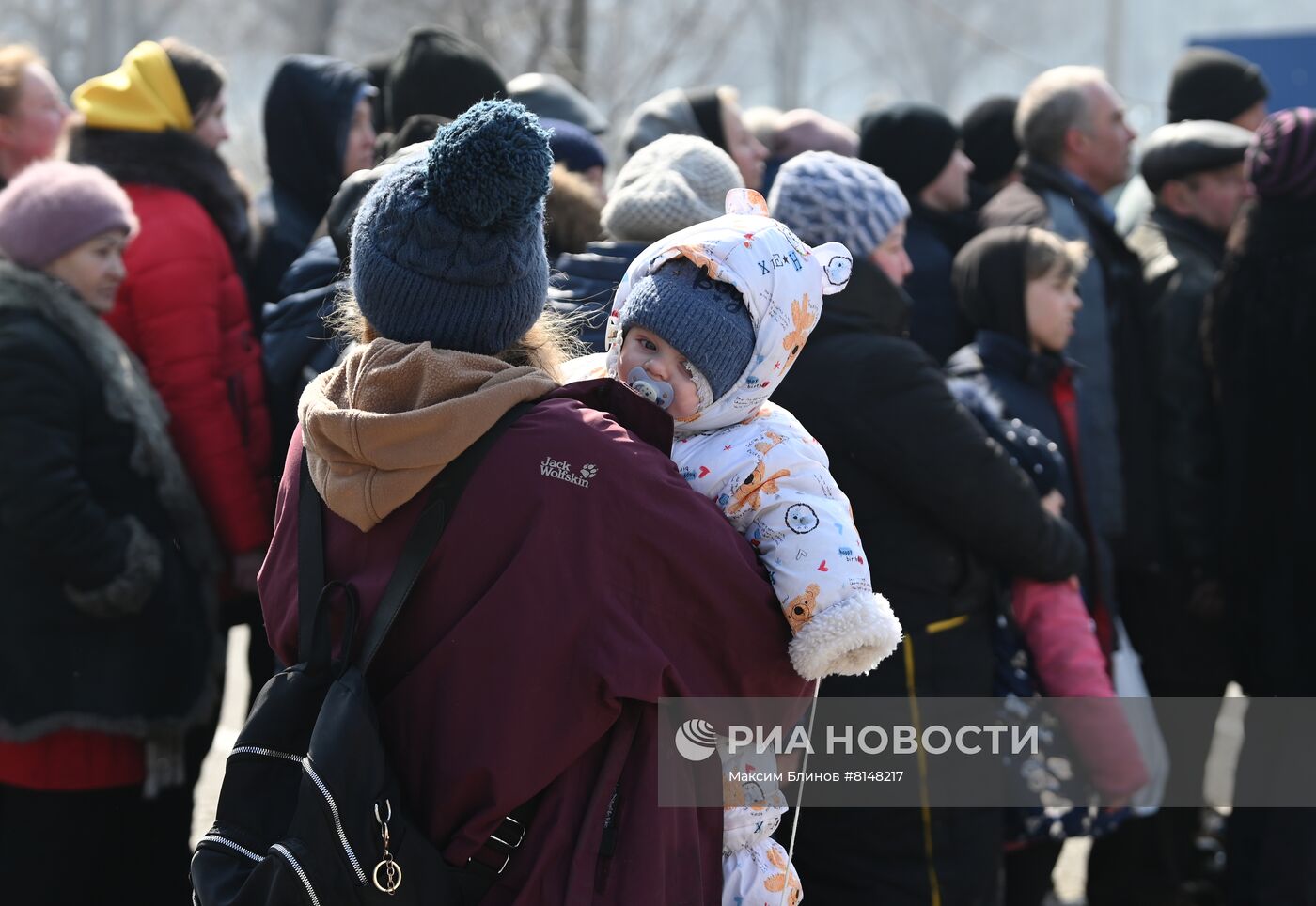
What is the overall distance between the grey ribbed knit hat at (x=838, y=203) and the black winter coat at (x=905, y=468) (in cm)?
14

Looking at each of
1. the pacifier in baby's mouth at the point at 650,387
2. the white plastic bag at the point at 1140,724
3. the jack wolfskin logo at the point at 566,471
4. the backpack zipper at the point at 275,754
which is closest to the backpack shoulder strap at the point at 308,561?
the backpack zipper at the point at 275,754

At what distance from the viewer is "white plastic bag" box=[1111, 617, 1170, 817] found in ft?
12.3

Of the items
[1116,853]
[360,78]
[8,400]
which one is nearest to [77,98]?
[360,78]

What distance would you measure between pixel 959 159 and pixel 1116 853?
98.7 inches

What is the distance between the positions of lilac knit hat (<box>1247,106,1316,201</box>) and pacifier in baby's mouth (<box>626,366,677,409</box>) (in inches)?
114

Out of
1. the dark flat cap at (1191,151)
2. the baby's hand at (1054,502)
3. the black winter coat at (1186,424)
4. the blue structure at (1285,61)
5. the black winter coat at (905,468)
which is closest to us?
the black winter coat at (905,468)

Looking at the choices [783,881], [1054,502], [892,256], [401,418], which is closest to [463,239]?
[401,418]

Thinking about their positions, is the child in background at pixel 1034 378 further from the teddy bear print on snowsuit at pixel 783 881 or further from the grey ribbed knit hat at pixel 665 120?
the grey ribbed knit hat at pixel 665 120

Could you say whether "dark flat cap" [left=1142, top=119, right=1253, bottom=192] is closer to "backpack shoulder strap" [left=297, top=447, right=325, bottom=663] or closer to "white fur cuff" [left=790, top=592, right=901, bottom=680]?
"white fur cuff" [left=790, top=592, right=901, bottom=680]

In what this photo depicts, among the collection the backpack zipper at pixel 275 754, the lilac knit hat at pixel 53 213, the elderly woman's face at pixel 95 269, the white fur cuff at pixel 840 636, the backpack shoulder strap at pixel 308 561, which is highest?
the backpack shoulder strap at pixel 308 561

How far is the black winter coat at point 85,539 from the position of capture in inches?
135

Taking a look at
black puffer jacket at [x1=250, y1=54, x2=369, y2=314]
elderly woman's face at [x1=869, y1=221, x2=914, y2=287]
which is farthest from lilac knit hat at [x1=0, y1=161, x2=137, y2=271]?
elderly woman's face at [x1=869, y1=221, x2=914, y2=287]

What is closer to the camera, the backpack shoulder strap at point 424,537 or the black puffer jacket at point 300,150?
the backpack shoulder strap at point 424,537

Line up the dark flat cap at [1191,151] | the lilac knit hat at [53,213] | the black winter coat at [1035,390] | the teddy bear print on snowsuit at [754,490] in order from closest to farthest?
the teddy bear print on snowsuit at [754,490] → the lilac knit hat at [53,213] → the black winter coat at [1035,390] → the dark flat cap at [1191,151]
